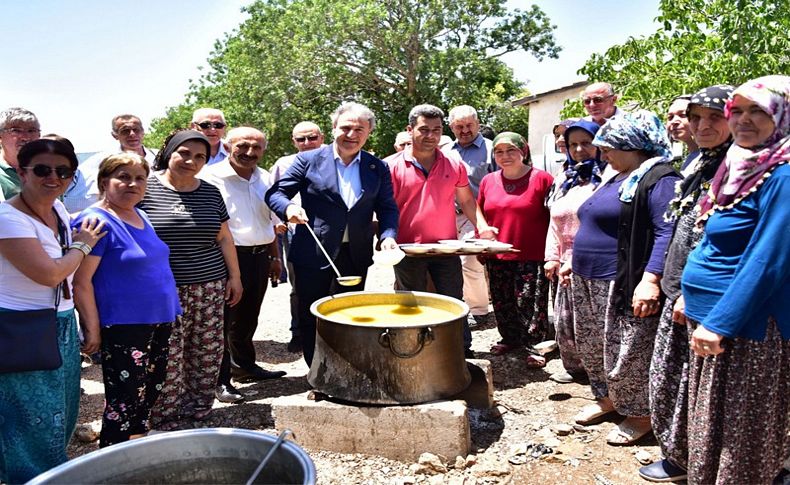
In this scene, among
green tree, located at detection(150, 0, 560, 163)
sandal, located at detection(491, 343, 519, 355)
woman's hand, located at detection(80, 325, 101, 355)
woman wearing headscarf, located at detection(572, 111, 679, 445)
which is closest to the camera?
woman's hand, located at detection(80, 325, 101, 355)

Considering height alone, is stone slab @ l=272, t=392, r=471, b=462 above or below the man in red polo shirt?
below

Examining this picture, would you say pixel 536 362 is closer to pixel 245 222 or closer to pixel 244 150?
pixel 245 222

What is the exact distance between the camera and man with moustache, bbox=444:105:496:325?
6.04 m

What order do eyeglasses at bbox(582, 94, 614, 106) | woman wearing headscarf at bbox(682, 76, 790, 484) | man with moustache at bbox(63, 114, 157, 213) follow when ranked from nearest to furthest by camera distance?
woman wearing headscarf at bbox(682, 76, 790, 484) < man with moustache at bbox(63, 114, 157, 213) < eyeglasses at bbox(582, 94, 614, 106)

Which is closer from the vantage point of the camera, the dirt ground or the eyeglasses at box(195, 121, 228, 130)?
the dirt ground

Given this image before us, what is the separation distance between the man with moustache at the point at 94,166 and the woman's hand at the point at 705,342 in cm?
424

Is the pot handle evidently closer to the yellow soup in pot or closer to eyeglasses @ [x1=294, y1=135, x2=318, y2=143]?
the yellow soup in pot

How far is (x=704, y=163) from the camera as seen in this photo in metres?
2.94

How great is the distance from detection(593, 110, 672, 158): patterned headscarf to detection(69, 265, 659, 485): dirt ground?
176 centimetres

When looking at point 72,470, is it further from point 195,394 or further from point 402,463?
point 195,394

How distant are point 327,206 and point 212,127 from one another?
1.90 m

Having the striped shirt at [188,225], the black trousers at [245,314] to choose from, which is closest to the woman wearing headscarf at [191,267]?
the striped shirt at [188,225]

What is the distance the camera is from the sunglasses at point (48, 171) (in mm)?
2682

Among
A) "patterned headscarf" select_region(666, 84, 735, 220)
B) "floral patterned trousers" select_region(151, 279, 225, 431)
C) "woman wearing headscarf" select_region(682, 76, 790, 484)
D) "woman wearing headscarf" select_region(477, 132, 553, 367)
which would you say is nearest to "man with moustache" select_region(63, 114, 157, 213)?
"floral patterned trousers" select_region(151, 279, 225, 431)
